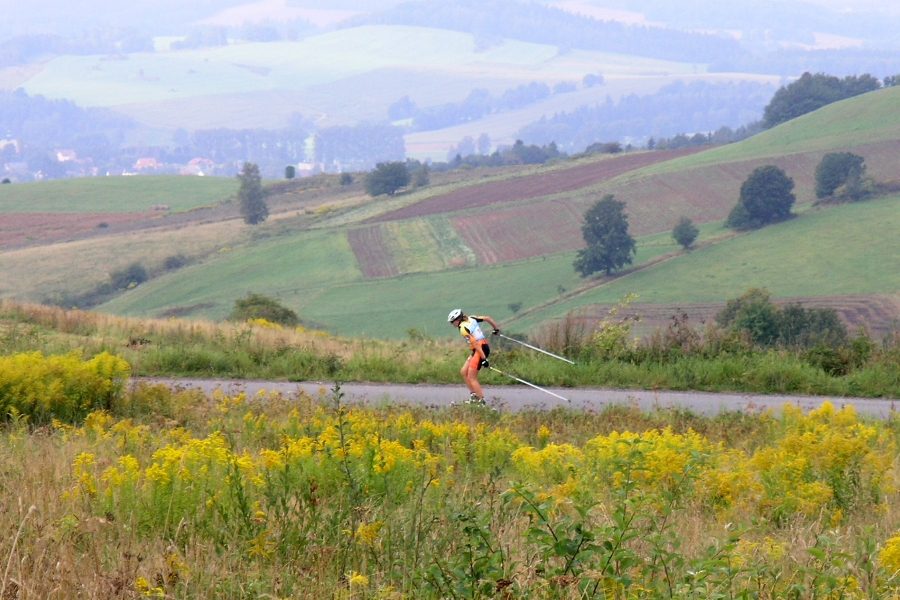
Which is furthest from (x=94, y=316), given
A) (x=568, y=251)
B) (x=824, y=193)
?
(x=824, y=193)

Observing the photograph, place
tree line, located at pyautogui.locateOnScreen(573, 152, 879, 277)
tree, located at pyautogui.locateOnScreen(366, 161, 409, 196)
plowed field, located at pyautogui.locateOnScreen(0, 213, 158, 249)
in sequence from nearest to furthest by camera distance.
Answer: tree line, located at pyautogui.locateOnScreen(573, 152, 879, 277), plowed field, located at pyautogui.locateOnScreen(0, 213, 158, 249), tree, located at pyautogui.locateOnScreen(366, 161, 409, 196)

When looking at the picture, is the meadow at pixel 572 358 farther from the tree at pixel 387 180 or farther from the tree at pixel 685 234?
the tree at pixel 387 180

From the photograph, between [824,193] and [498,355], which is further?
[824,193]

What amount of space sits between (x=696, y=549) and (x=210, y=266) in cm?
7873

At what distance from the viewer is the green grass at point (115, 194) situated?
119 meters

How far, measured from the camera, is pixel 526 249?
265 ft

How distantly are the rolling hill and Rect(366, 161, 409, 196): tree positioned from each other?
2.58 m

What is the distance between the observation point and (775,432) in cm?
1178

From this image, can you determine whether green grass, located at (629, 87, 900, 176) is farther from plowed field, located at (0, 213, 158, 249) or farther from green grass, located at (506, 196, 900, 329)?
plowed field, located at (0, 213, 158, 249)

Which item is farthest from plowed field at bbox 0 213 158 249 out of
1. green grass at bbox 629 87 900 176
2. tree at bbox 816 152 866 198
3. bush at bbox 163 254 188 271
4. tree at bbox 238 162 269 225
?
tree at bbox 816 152 866 198

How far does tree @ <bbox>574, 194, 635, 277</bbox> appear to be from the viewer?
237ft

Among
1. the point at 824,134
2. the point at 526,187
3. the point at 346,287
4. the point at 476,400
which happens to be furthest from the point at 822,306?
the point at 476,400

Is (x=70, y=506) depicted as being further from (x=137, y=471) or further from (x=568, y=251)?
(x=568, y=251)

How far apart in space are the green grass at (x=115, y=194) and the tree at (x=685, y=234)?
59.8 meters
